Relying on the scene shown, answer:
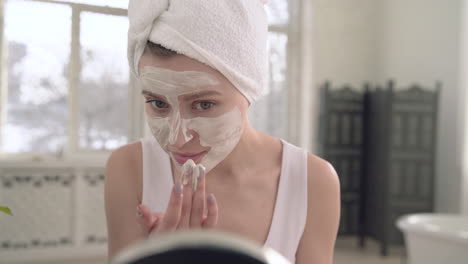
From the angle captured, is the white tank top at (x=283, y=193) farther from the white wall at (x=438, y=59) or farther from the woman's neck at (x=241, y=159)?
the white wall at (x=438, y=59)

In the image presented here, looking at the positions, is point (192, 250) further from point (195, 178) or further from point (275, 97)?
point (275, 97)

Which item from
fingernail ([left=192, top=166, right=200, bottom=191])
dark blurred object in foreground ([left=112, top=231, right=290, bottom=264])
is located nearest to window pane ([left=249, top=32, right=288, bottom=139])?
fingernail ([left=192, top=166, right=200, bottom=191])

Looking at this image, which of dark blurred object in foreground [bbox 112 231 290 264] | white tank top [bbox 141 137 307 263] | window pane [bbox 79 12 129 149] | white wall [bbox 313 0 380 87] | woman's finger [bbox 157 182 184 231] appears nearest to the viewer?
dark blurred object in foreground [bbox 112 231 290 264]

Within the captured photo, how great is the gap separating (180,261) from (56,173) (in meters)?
3.37

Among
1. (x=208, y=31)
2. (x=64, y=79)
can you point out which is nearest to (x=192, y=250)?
(x=208, y=31)

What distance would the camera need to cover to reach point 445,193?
137 inches

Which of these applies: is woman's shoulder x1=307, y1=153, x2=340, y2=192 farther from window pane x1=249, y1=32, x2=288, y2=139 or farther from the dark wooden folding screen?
window pane x1=249, y1=32, x2=288, y2=139

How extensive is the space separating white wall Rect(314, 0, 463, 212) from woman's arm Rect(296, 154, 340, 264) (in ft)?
9.34

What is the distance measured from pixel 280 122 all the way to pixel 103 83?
1763mm

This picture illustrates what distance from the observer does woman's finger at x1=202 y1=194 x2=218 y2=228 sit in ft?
1.81

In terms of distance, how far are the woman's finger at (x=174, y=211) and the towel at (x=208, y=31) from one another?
0.23 meters

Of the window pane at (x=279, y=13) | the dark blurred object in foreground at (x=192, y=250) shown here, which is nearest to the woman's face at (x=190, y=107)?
the dark blurred object in foreground at (x=192, y=250)

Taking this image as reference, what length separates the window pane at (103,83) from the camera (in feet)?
11.1

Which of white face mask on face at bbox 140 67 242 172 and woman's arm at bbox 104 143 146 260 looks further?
woman's arm at bbox 104 143 146 260
